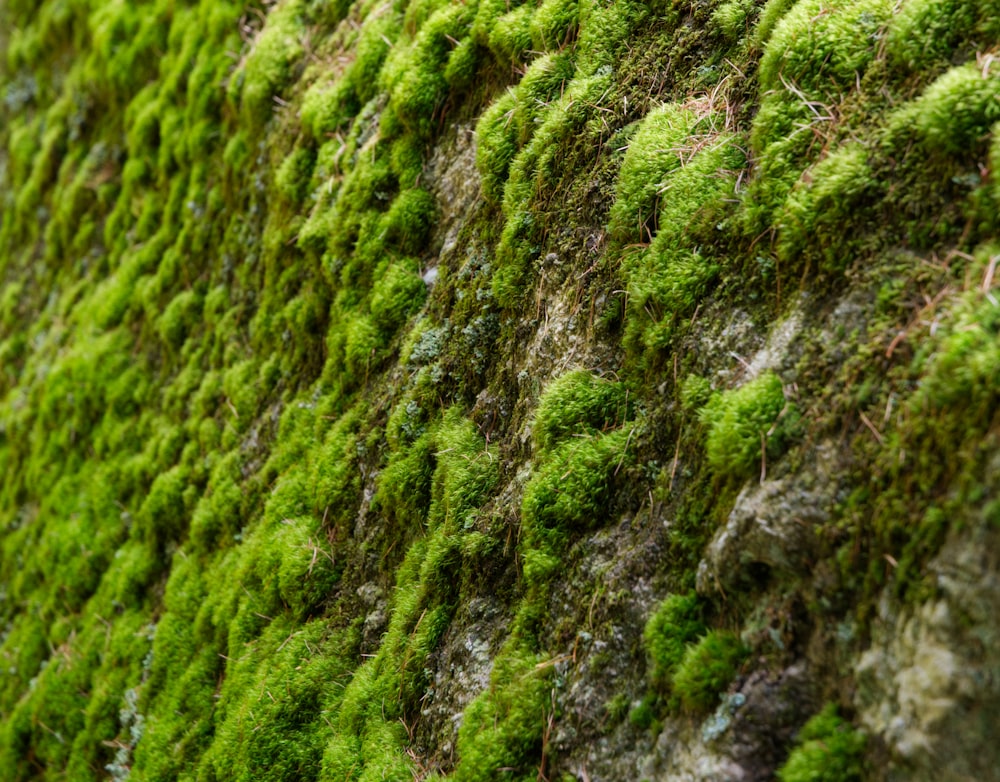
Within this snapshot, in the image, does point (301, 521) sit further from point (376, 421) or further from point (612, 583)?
point (612, 583)

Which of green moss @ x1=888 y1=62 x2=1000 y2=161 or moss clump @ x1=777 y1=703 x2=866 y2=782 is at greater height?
green moss @ x1=888 y1=62 x2=1000 y2=161

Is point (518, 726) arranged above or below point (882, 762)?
below

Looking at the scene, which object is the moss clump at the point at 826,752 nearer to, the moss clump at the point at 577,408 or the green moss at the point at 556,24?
the moss clump at the point at 577,408

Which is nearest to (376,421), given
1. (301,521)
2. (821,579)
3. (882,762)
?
(301,521)

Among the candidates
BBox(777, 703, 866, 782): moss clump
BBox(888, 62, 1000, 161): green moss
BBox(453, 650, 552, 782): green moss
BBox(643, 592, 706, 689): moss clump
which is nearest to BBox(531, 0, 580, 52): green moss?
BBox(888, 62, 1000, 161): green moss

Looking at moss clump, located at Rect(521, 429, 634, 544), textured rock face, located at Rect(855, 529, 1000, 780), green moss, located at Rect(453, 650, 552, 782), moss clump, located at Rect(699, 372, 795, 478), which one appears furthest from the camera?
moss clump, located at Rect(521, 429, 634, 544)

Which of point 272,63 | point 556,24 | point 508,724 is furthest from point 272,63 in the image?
point 508,724

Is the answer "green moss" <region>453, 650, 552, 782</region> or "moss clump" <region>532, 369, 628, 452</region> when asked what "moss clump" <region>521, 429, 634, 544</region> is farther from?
"green moss" <region>453, 650, 552, 782</region>

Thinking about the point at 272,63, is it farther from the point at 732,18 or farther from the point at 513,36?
the point at 732,18
